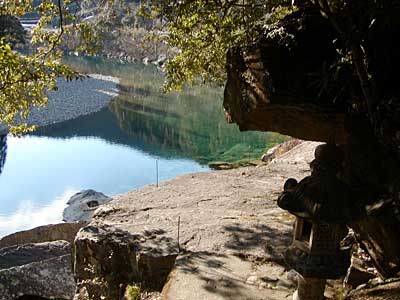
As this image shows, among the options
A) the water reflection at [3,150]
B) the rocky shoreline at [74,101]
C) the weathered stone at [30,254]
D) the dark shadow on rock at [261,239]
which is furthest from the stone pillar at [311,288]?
the rocky shoreline at [74,101]

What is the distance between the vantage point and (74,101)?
2836 cm

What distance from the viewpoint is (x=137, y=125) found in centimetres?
2306

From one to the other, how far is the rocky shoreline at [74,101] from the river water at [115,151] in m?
0.71

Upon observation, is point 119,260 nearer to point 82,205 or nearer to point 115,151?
point 82,205

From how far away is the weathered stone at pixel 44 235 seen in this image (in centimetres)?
882

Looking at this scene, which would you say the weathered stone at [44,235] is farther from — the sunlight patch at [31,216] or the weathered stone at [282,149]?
the weathered stone at [282,149]

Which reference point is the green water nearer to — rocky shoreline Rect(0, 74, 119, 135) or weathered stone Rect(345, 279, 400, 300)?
rocky shoreline Rect(0, 74, 119, 135)

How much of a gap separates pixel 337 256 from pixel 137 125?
20881 millimetres

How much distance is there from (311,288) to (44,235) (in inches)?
282

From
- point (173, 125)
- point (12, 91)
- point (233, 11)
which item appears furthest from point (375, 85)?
point (173, 125)

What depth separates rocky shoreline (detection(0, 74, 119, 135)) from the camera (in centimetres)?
2408

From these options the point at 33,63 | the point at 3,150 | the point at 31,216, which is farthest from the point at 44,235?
the point at 3,150

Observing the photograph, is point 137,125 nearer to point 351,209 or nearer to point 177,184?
point 177,184

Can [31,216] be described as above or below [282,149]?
below
